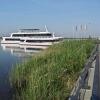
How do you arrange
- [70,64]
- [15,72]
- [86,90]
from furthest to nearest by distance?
[15,72] → [70,64] → [86,90]

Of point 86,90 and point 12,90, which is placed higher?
point 86,90

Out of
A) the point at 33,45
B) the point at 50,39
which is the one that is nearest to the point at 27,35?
the point at 33,45

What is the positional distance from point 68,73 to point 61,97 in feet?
12.2

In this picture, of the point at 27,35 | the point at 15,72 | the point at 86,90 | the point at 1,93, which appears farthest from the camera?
the point at 27,35

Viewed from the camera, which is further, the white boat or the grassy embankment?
the white boat

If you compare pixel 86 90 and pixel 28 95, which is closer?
pixel 86 90

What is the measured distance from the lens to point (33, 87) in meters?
8.51

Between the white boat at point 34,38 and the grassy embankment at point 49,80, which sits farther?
the white boat at point 34,38

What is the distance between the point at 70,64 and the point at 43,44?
5923 cm

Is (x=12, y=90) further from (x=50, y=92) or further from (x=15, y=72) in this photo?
(x=50, y=92)

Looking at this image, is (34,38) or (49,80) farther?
(34,38)

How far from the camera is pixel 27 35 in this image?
78125 millimetres

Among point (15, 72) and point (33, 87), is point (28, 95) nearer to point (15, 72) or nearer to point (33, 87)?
point (33, 87)

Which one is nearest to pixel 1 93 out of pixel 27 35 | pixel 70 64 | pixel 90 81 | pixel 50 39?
pixel 70 64
